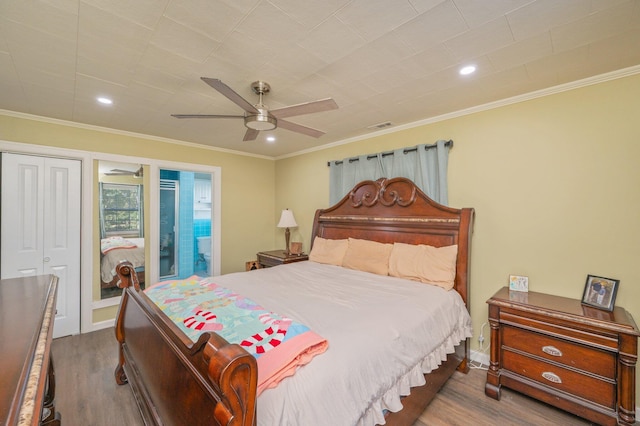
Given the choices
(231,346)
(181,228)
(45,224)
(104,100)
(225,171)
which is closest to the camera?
(231,346)

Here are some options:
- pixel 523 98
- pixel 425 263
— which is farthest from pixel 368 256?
pixel 523 98

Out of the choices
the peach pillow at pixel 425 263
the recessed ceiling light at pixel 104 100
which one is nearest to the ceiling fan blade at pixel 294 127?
the peach pillow at pixel 425 263

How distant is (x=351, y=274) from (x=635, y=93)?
9.05 ft

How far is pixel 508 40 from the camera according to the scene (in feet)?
5.66

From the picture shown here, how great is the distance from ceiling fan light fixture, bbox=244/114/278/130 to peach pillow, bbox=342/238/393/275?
6.04 feet

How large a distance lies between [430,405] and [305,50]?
2819 mm

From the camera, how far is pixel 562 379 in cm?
199

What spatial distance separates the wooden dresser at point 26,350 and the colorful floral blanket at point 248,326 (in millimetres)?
618

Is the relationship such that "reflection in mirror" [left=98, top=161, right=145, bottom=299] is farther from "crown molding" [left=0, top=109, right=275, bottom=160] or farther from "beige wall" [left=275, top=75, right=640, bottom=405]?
"beige wall" [left=275, top=75, right=640, bottom=405]

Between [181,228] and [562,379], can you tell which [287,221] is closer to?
[181,228]

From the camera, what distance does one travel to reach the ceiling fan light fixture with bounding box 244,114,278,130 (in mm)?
2092

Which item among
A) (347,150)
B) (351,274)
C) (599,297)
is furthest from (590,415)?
(347,150)

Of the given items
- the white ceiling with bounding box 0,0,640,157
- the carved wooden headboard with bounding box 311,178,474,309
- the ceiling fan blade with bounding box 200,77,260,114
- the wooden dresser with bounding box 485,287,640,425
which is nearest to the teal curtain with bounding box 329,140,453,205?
the carved wooden headboard with bounding box 311,178,474,309

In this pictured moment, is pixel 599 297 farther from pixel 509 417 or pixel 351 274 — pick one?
pixel 351 274
